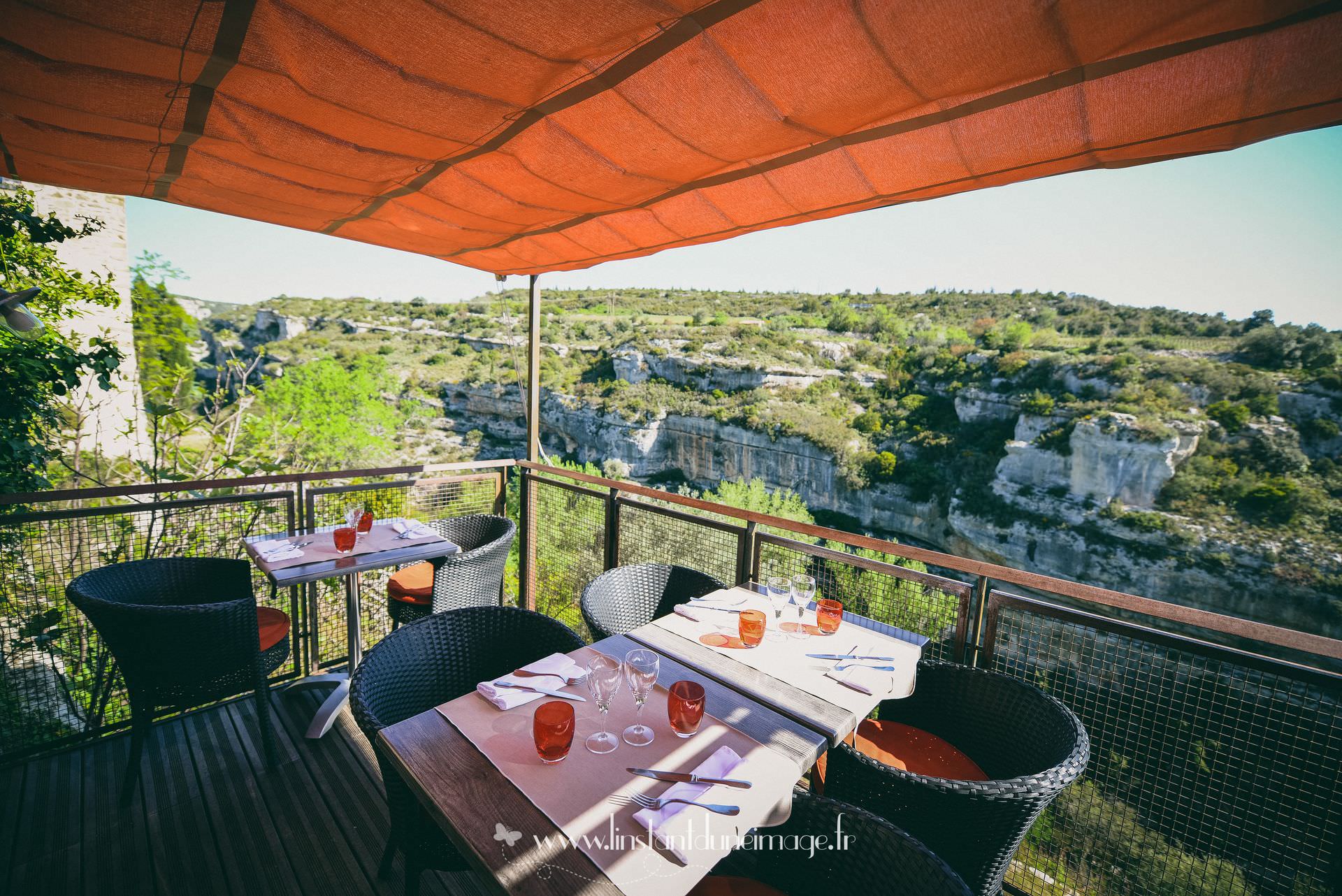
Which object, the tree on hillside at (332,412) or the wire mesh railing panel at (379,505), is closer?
the wire mesh railing panel at (379,505)

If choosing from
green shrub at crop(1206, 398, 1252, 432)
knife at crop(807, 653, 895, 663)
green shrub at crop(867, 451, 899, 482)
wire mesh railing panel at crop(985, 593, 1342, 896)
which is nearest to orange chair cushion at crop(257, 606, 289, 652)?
knife at crop(807, 653, 895, 663)

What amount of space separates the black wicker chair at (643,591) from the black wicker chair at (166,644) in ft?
4.16

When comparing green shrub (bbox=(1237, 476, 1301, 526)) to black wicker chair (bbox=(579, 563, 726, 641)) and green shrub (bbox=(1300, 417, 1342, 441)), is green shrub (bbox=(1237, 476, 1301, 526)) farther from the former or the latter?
black wicker chair (bbox=(579, 563, 726, 641))

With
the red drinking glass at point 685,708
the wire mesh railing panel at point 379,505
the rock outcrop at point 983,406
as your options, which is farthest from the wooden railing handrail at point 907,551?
the rock outcrop at point 983,406

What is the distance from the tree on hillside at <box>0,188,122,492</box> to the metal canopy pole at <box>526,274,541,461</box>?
88.6 inches

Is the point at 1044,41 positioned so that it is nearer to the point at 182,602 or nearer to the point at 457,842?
the point at 457,842

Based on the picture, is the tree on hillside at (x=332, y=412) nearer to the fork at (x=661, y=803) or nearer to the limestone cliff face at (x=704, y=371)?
the fork at (x=661, y=803)

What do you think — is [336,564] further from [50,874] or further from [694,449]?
[694,449]

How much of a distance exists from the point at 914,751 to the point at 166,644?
2.56 meters

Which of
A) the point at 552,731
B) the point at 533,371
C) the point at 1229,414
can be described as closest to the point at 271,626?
the point at 552,731

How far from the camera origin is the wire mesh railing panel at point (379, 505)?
3195 mm

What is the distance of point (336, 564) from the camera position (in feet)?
7.96

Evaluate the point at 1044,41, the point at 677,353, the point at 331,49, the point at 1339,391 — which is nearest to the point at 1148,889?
the point at 1044,41

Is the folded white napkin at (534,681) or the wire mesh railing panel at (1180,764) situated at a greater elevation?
the folded white napkin at (534,681)
